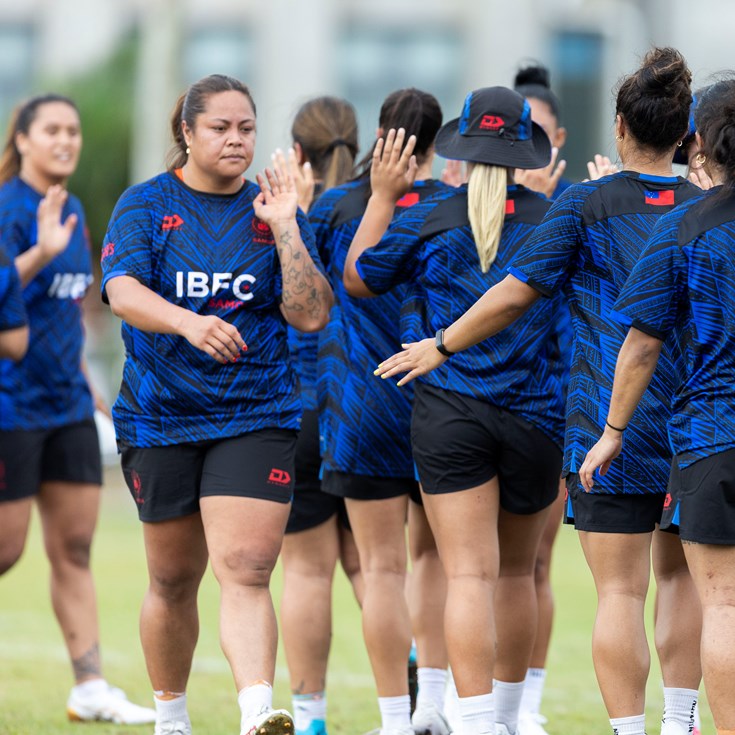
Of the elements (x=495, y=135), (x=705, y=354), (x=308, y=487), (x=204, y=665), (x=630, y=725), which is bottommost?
(x=204, y=665)

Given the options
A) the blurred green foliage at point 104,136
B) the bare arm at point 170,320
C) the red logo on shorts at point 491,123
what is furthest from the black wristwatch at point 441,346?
the blurred green foliage at point 104,136

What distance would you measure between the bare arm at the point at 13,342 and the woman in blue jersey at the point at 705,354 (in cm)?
302

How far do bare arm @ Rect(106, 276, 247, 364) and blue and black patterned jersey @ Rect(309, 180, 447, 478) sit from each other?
0.96 metres

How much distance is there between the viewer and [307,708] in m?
6.59

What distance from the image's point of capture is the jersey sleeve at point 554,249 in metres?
5.25

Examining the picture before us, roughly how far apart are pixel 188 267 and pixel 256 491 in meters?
0.87

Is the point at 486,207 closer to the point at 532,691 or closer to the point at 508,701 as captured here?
the point at 508,701

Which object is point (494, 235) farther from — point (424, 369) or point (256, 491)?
point (256, 491)

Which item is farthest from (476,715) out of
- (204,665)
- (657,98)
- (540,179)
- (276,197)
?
(204,665)

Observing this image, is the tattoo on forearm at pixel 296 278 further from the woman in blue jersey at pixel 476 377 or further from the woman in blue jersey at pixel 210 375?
the woman in blue jersey at pixel 476 377

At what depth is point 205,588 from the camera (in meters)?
12.0

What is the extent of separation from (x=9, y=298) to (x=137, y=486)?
139 centimetres

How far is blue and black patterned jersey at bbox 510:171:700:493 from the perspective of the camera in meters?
5.22

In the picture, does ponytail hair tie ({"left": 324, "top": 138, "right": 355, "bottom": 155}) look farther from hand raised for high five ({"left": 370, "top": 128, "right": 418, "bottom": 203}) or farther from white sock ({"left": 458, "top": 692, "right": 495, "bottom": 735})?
white sock ({"left": 458, "top": 692, "right": 495, "bottom": 735})
